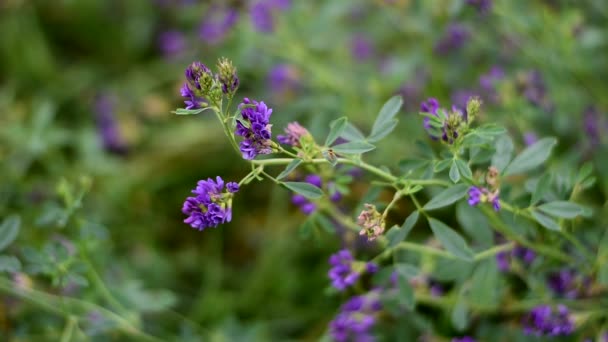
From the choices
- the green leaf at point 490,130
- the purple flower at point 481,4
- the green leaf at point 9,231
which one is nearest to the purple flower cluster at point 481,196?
the green leaf at point 490,130

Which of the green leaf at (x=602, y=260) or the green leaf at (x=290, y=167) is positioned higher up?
the green leaf at (x=290, y=167)

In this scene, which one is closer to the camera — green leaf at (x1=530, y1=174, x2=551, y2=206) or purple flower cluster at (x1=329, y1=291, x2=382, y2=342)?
green leaf at (x1=530, y1=174, x2=551, y2=206)

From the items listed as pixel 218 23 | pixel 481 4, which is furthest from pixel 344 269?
pixel 218 23

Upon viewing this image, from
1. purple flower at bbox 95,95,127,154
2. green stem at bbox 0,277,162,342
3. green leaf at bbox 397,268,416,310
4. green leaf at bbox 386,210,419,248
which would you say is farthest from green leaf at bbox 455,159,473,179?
purple flower at bbox 95,95,127,154

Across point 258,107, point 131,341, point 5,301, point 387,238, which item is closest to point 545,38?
point 387,238

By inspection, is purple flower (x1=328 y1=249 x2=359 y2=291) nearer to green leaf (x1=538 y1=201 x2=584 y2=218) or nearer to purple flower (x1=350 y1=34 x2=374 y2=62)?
green leaf (x1=538 y1=201 x2=584 y2=218)

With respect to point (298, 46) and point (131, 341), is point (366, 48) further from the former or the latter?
point (131, 341)

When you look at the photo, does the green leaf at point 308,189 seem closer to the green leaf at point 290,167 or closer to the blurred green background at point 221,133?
the green leaf at point 290,167
